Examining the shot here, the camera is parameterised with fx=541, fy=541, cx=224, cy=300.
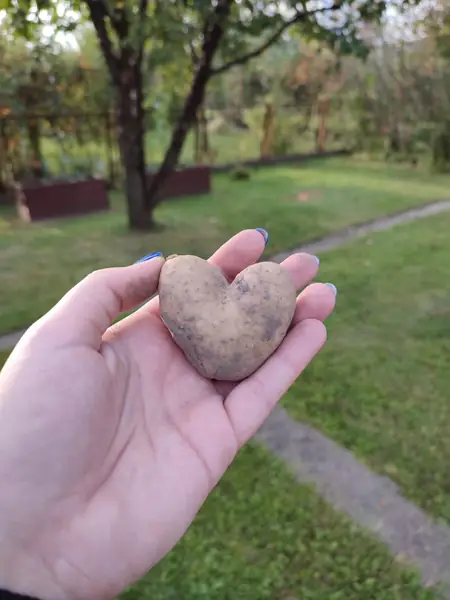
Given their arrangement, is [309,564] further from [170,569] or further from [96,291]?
[96,291]

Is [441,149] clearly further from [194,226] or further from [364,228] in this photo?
[194,226]

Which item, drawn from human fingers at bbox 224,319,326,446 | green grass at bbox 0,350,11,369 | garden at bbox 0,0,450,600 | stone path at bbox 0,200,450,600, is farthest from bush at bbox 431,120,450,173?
human fingers at bbox 224,319,326,446

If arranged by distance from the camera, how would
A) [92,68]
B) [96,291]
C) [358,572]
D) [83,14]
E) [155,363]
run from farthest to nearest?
[92,68] → [83,14] → [358,572] → [155,363] → [96,291]

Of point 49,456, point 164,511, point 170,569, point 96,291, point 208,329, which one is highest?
point 96,291

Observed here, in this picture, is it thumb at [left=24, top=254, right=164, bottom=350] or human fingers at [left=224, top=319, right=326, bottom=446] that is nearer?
thumb at [left=24, top=254, right=164, bottom=350]

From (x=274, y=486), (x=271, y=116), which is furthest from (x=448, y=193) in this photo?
(x=274, y=486)

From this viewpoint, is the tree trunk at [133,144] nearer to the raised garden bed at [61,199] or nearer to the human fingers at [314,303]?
the raised garden bed at [61,199]

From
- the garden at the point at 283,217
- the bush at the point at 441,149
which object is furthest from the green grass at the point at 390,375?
the bush at the point at 441,149

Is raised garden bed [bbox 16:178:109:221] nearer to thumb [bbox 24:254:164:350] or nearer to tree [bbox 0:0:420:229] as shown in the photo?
tree [bbox 0:0:420:229]
